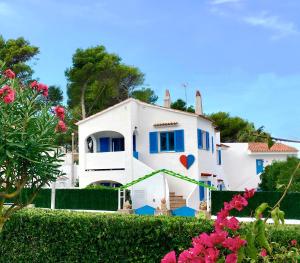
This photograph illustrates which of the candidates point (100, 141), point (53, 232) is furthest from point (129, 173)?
point (53, 232)

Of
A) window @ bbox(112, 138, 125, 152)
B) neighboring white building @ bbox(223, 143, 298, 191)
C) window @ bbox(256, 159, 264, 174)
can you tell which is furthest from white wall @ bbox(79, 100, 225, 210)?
Answer: window @ bbox(256, 159, 264, 174)

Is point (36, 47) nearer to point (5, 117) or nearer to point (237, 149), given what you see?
point (237, 149)

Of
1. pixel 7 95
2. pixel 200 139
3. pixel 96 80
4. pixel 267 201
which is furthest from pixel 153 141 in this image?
pixel 96 80

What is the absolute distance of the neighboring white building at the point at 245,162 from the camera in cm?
4269

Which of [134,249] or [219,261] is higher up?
[219,261]

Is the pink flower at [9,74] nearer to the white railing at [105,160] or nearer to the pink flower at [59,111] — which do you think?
the pink flower at [59,111]

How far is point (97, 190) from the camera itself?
93.7 feet

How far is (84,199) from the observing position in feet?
95.8

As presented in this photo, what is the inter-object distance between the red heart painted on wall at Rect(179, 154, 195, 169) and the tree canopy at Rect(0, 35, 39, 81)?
95.4ft

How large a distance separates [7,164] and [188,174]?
22.7 m

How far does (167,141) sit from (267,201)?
345 inches

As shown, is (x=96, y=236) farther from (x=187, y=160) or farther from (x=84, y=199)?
(x=187, y=160)

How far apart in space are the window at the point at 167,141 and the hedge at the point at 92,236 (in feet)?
67.0

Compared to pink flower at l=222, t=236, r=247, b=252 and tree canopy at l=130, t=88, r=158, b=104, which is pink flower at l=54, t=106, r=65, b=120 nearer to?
pink flower at l=222, t=236, r=247, b=252
